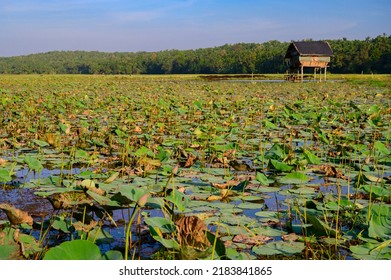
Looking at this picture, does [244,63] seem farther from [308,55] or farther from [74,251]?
[74,251]

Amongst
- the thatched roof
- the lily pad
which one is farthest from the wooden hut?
the lily pad

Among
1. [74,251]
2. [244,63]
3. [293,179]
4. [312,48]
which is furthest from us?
[244,63]

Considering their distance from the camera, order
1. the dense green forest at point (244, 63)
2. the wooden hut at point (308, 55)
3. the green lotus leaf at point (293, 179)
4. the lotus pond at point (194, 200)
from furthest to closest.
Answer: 1. the dense green forest at point (244, 63)
2. the wooden hut at point (308, 55)
3. the green lotus leaf at point (293, 179)
4. the lotus pond at point (194, 200)

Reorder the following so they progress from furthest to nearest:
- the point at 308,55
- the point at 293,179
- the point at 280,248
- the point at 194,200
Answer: the point at 308,55 < the point at 293,179 < the point at 194,200 < the point at 280,248

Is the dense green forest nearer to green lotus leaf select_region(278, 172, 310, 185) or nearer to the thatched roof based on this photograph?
the thatched roof

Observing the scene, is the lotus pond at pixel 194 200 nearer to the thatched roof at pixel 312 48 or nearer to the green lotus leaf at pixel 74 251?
the green lotus leaf at pixel 74 251

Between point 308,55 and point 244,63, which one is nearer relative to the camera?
point 308,55

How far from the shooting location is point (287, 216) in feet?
9.91

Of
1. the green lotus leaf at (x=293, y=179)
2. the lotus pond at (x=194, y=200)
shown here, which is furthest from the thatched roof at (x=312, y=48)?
the green lotus leaf at (x=293, y=179)

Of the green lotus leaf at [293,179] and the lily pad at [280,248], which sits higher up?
the green lotus leaf at [293,179]

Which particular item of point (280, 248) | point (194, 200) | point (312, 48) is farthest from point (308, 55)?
point (280, 248)
